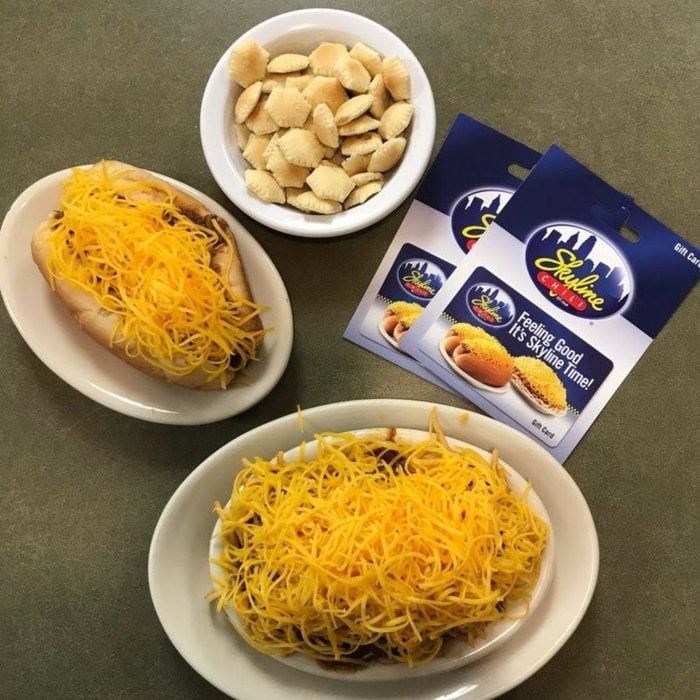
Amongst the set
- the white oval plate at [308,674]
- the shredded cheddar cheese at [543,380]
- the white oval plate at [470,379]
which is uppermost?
the shredded cheddar cheese at [543,380]

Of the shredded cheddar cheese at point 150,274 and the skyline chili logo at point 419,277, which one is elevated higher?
the skyline chili logo at point 419,277

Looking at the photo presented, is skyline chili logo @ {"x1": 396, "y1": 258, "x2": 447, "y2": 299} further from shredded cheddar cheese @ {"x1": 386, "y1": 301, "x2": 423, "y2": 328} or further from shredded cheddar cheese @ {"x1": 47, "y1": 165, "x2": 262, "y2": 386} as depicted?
shredded cheddar cheese @ {"x1": 47, "y1": 165, "x2": 262, "y2": 386}

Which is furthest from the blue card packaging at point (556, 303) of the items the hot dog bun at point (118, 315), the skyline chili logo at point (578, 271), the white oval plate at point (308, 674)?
the hot dog bun at point (118, 315)

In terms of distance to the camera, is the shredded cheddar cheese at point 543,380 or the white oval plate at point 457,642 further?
the shredded cheddar cheese at point 543,380

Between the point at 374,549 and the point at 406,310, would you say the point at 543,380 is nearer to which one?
the point at 406,310

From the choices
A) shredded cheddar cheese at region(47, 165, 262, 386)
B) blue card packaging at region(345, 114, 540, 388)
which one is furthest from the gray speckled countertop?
shredded cheddar cheese at region(47, 165, 262, 386)

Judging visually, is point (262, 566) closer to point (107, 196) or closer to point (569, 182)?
point (107, 196)

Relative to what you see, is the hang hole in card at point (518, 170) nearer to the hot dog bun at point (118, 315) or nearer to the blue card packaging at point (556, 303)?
the blue card packaging at point (556, 303)

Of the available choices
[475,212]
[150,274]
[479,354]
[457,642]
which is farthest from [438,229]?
[457,642]
